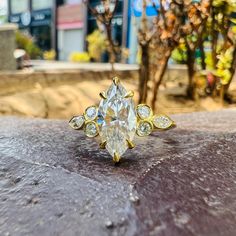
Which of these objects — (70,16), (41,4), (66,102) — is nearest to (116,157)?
(66,102)

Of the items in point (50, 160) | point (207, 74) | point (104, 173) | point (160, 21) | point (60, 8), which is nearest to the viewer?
point (104, 173)

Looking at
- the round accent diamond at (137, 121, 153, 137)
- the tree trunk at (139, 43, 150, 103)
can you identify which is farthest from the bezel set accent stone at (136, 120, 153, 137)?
the tree trunk at (139, 43, 150, 103)

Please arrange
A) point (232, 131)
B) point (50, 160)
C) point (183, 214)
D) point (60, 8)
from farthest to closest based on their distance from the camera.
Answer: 1. point (60, 8)
2. point (232, 131)
3. point (50, 160)
4. point (183, 214)

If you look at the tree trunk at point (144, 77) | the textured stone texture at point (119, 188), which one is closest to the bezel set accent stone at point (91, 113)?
the textured stone texture at point (119, 188)

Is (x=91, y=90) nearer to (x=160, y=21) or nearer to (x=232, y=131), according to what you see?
(x=160, y=21)

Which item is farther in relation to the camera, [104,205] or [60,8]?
[60,8]

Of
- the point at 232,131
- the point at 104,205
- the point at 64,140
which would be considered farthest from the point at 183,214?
the point at 232,131
